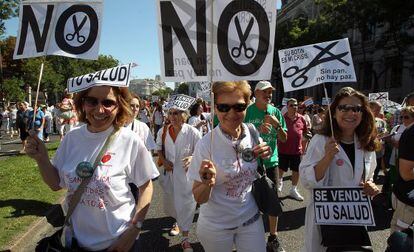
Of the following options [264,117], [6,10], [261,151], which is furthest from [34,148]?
[6,10]

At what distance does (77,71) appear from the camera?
1911 inches

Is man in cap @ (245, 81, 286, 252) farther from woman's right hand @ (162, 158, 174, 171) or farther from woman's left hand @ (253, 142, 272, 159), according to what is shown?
woman's left hand @ (253, 142, 272, 159)

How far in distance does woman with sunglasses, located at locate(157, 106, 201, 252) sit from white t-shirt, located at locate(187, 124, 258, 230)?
2.36m

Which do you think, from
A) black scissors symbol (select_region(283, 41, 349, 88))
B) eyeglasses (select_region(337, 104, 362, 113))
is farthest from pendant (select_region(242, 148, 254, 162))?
black scissors symbol (select_region(283, 41, 349, 88))

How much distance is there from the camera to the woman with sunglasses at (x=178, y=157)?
538 cm

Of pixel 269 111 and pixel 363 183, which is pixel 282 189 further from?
pixel 363 183

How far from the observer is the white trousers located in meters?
2.99

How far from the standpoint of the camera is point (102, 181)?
2.44 meters

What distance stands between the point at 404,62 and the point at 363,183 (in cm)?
3632

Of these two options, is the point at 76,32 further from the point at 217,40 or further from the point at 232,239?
the point at 232,239

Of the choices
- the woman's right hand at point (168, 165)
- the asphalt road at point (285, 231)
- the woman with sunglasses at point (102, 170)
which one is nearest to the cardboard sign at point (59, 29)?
the woman with sunglasses at point (102, 170)

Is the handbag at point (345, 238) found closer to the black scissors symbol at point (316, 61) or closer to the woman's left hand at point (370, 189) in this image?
the woman's left hand at point (370, 189)

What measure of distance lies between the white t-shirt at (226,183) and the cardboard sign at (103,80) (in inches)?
30.8

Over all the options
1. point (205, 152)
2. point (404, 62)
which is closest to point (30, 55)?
point (205, 152)
